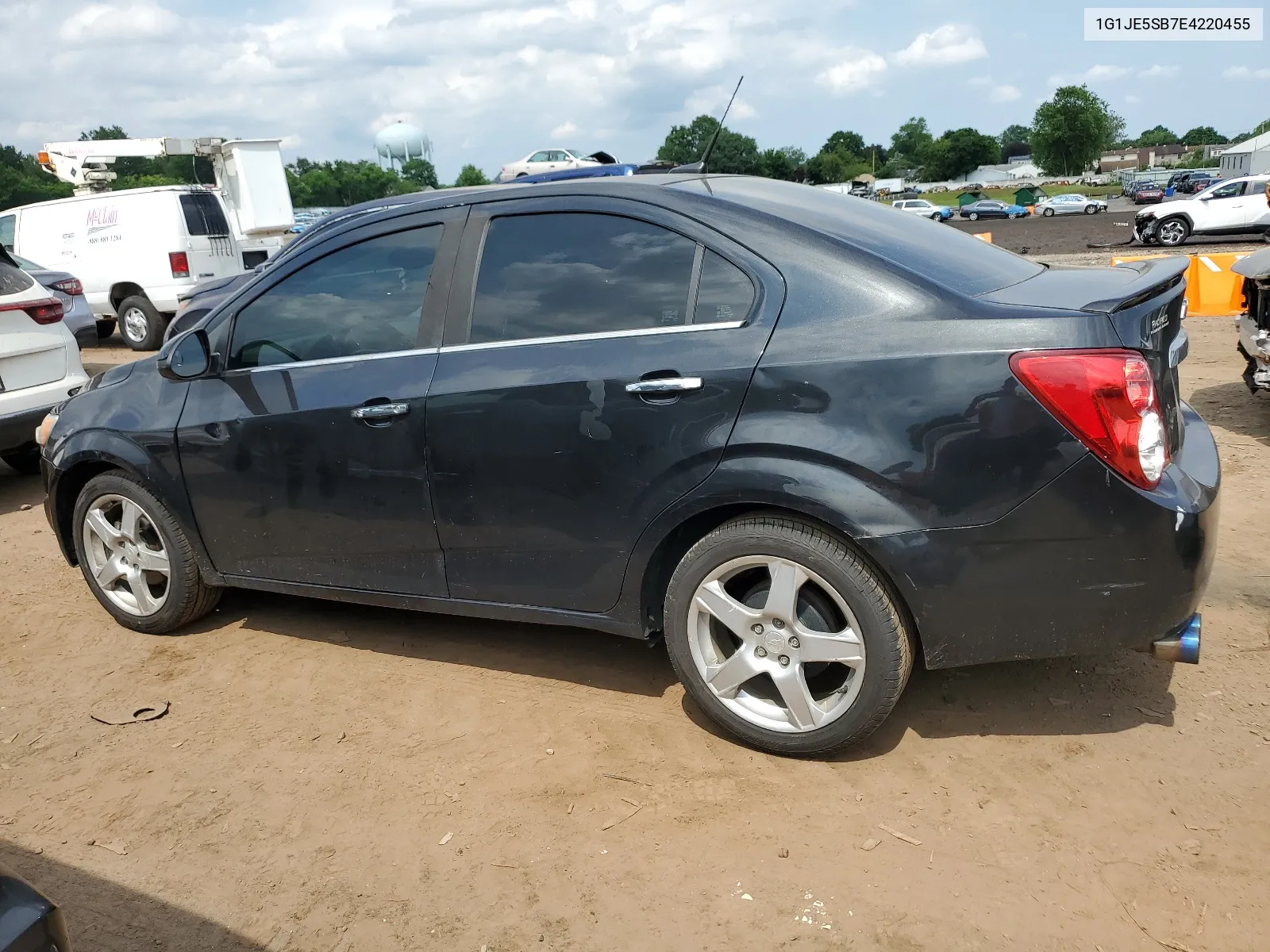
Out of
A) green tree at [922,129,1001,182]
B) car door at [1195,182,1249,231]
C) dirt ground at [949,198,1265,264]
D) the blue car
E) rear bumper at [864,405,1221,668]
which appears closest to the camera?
rear bumper at [864,405,1221,668]

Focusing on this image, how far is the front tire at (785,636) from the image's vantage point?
2.93 metres

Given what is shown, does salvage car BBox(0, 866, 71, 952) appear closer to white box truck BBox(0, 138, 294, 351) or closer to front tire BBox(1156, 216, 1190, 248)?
white box truck BBox(0, 138, 294, 351)

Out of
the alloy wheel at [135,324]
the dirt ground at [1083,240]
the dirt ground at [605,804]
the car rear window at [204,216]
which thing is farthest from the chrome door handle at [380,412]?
the dirt ground at [1083,240]

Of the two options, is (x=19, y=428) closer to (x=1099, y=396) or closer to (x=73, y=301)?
(x=73, y=301)

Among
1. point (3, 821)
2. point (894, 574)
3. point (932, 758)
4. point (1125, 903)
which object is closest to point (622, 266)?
point (894, 574)

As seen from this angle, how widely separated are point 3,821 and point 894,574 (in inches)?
114

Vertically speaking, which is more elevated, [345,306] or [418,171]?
[418,171]

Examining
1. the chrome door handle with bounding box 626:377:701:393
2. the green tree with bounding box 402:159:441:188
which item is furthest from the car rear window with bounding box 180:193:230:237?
the green tree with bounding box 402:159:441:188

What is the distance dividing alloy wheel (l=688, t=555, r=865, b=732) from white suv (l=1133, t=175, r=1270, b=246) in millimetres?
23593

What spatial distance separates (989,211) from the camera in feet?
176

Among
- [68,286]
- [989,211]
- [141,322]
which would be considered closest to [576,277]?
[68,286]

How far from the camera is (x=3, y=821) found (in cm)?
319

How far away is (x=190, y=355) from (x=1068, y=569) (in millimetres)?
3275

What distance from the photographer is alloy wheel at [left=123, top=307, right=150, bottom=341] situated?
13156 mm
